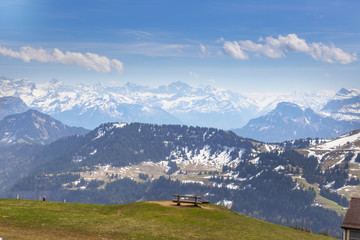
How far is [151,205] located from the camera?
281ft

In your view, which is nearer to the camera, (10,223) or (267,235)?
(10,223)

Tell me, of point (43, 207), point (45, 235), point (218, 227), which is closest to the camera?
point (45, 235)

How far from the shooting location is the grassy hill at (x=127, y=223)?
59906 millimetres

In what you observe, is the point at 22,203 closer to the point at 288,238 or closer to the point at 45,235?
the point at 45,235

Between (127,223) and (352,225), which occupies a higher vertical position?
(352,225)

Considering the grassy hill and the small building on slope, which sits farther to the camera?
the small building on slope

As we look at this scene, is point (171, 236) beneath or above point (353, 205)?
beneath

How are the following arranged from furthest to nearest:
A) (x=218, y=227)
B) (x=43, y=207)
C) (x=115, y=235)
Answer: (x=43, y=207) < (x=218, y=227) < (x=115, y=235)

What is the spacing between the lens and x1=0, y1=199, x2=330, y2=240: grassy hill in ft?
197

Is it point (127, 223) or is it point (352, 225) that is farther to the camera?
point (127, 223)

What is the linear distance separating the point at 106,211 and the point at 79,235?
78.4ft

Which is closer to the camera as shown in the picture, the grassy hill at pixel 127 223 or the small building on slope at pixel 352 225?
the grassy hill at pixel 127 223

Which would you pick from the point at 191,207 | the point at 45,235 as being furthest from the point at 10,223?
the point at 191,207

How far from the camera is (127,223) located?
69625 millimetres
